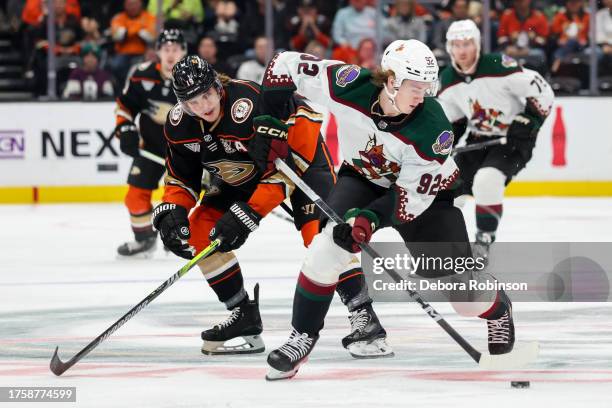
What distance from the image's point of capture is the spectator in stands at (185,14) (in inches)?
461

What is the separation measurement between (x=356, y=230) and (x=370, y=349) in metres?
0.68

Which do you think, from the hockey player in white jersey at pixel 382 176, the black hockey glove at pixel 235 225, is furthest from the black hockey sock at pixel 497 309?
the black hockey glove at pixel 235 225

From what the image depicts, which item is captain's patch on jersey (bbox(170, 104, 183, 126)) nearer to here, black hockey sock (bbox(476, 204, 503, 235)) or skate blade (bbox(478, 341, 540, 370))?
skate blade (bbox(478, 341, 540, 370))

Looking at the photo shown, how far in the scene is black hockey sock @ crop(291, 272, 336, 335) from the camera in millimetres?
4289

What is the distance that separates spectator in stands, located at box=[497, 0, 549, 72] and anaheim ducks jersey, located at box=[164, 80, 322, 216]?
23.8ft

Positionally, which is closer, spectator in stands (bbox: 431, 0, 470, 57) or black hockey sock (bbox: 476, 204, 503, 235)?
black hockey sock (bbox: 476, 204, 503, 235)

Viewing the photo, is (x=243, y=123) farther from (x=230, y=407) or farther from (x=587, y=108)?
(x=587, y=108)

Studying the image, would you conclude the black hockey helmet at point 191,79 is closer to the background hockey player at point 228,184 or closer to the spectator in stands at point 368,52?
the background hockey player at point 228,184

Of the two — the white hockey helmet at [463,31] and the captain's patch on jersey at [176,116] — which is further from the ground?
the captain's patch on jersey at [176,116]

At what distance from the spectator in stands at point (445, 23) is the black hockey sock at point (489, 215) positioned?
4.54 m

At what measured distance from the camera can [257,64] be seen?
38.1 ft

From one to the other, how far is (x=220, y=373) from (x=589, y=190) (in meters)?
7.60

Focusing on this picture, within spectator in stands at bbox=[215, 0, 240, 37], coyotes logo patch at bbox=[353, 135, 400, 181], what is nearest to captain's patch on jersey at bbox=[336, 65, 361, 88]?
coyotes logo patch at bbox=[353, 135, 400, 181]

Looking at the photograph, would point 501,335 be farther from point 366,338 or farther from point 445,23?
point 445,23
